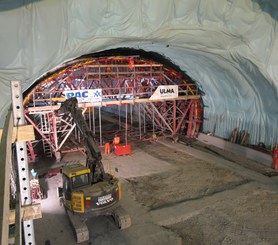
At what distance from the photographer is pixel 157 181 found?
12297 mm

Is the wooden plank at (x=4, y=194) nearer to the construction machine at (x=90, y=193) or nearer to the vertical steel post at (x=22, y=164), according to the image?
the vertical steel post at (x=22, y=164)

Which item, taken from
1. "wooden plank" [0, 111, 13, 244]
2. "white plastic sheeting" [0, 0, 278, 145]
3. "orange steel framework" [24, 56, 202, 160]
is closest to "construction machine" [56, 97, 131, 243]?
"white plastic sheeting" [0, 0, 278, 145]

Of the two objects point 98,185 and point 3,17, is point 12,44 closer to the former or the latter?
point 3,17

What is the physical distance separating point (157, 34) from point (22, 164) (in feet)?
32.6

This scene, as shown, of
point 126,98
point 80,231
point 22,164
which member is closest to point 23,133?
point 22,164

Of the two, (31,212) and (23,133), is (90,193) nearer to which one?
(31,212)

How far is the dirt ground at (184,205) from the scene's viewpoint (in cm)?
826

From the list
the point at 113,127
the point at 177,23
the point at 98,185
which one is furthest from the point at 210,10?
the point at 113,127

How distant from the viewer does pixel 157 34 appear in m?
11.8

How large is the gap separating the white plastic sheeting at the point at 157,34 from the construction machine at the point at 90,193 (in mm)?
3661

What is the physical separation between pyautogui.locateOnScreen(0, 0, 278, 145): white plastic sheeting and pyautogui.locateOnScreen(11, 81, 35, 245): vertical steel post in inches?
287

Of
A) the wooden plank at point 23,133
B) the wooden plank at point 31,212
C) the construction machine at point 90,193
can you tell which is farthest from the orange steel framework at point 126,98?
the wooden plank at point 31,212

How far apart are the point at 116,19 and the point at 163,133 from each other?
10.7 metres

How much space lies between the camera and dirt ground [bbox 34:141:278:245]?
8258 mm
